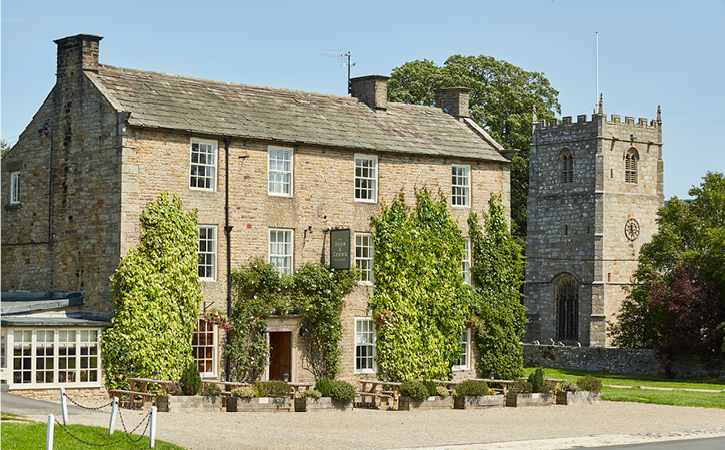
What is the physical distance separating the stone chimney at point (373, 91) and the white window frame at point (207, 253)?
30.1ft

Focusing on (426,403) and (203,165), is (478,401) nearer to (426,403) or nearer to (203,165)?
(426,403)

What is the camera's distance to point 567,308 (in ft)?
224

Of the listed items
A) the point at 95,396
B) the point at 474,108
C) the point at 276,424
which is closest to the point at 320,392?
the point at 276,424

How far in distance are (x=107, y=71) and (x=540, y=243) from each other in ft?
152

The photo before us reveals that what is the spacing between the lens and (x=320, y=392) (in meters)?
26.6

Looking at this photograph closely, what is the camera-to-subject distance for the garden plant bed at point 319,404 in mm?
25938

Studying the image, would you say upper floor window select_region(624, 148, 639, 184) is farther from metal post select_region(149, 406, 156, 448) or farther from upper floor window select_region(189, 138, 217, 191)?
metal post select_region(149, 406, 156, 448)

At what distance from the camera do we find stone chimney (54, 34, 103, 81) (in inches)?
1133

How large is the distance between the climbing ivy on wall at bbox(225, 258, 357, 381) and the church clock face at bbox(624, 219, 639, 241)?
40760 millimetres

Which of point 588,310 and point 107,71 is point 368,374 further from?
point 588,310

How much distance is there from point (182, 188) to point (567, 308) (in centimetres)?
4531

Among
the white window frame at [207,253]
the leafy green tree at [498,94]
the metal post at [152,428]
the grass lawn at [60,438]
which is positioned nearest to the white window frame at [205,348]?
the white window frame at [207,253]

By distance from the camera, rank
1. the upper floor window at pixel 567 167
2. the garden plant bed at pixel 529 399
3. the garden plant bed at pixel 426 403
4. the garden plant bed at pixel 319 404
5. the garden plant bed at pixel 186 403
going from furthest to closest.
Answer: the upper floor window at pixel 567 167
the garden plant bed at pixel 529 399
the garden plant bed at pixel 426 403
the garden plant bed at pixel 319 404
the garden plant bed at pixel 186 403

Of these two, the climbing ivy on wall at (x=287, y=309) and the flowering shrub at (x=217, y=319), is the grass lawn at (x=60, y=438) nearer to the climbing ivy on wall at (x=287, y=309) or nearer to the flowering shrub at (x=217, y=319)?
the flowering shrub at (x=217, y=319)
